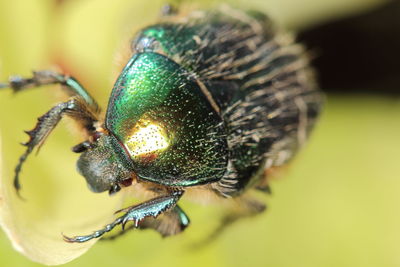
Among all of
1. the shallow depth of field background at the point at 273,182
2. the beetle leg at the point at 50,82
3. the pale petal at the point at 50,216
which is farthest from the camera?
the shallow depth of field background at the point at 273,182

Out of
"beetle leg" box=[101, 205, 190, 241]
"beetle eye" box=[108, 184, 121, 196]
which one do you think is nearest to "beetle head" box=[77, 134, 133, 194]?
"beetle eye" box=[108, 184, 121, 196]

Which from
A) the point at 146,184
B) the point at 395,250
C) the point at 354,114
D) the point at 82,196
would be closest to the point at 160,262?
the point at 82,196

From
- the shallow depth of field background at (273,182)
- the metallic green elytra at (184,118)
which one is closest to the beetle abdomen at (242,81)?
the metallic green elytra at (184,118)

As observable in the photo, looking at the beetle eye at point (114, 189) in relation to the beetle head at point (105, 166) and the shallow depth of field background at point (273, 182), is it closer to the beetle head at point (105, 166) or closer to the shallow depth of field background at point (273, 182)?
the beetle head at point (105, 166)

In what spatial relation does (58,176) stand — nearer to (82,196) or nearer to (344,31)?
(82,196)

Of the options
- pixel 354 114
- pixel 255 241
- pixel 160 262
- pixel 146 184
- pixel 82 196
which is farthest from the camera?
pixel 354 114

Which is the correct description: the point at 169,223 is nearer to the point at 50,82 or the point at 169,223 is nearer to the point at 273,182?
the point at 50,82

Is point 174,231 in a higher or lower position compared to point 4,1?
lower

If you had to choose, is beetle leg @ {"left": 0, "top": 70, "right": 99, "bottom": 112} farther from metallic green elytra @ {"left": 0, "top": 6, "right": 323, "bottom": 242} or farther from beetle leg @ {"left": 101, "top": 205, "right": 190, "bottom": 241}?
beetle leg @ {"left": 101, "top": 205, "right": 190, "bottom": 241}
